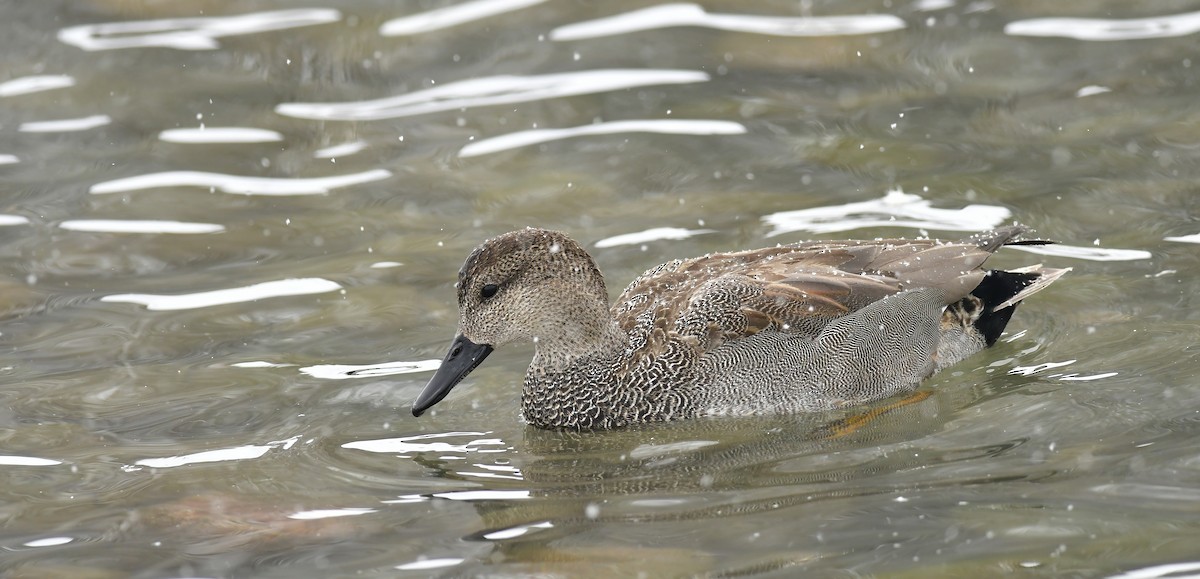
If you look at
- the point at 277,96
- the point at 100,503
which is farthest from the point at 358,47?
the point at 100,503

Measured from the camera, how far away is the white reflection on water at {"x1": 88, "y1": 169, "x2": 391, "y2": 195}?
11.3 m

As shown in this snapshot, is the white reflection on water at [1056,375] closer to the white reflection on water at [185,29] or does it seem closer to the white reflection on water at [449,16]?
the white reflection on water at [449,16]

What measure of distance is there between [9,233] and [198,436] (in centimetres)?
373

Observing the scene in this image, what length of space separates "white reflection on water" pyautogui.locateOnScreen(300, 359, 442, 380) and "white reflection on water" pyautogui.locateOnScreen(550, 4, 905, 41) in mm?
5614

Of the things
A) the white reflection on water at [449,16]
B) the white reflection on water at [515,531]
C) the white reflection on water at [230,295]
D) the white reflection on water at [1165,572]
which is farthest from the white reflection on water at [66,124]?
the white reflection on water at [1165,572]

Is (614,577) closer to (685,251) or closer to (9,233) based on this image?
(685,251)

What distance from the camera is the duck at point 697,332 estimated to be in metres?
7.52

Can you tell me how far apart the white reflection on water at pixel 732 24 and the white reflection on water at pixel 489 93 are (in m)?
0.76

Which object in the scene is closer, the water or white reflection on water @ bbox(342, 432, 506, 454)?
the water

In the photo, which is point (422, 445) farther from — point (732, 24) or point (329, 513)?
point (732, 24)

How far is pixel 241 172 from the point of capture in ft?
38.0

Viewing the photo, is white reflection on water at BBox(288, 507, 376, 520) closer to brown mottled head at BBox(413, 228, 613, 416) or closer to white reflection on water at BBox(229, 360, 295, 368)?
brown mottled head at BBox(413, 228, 613, 416)

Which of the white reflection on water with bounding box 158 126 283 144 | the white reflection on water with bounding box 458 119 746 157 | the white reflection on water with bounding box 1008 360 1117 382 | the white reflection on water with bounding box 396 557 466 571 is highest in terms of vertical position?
the white reflection on water with bounding box 396 557 466 571

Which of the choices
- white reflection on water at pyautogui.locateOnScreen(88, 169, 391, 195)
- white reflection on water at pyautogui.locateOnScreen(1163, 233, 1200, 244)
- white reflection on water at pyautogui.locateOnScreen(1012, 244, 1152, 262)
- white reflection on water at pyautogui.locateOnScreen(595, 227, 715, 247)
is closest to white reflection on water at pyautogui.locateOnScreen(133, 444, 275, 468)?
white reflection on water at pyautogui.locateOnScreen(595, 227, 715, 247)
